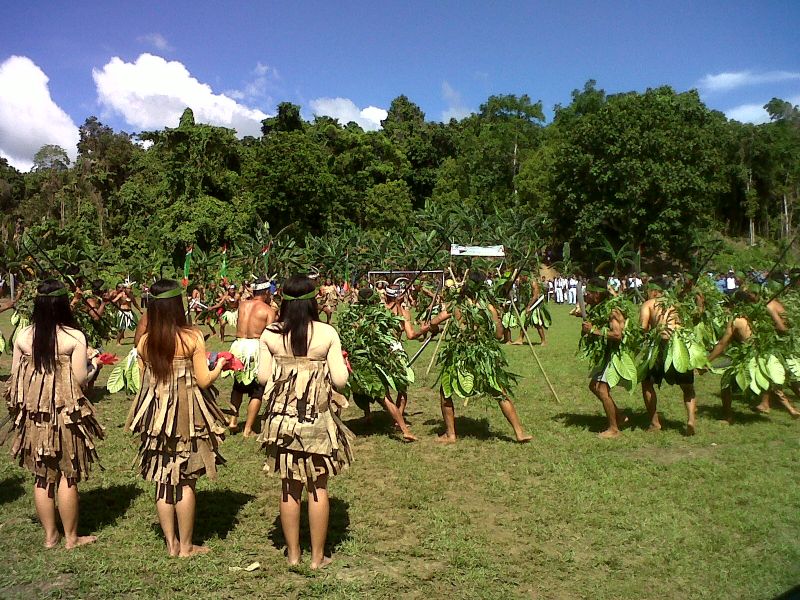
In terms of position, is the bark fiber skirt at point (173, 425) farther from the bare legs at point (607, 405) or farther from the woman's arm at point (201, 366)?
the bare legs at point (607, 405)

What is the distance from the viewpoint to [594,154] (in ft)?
136

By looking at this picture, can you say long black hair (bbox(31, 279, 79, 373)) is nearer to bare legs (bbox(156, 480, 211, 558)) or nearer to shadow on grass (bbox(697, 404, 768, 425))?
bare legs (bbox(156, 480, 211, 558))

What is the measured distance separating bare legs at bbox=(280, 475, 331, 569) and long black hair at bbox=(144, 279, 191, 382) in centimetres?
A: 112

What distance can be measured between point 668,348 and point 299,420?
17.4 ft

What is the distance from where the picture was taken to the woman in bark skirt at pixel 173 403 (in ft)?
14.6

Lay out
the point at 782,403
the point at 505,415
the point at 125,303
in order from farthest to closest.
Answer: the point at 125,303, the point at 782,403, the point at 505,415

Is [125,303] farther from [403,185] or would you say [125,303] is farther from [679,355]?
[403,185]

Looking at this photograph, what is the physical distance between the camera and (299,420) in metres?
4.35

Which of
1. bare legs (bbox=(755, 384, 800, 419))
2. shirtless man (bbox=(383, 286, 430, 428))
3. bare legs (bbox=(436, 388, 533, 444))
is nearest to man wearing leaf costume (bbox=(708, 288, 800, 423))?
bare legs (bbox=(755, 384, 800, 419))

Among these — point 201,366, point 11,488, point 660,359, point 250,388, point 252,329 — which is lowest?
point 11,488

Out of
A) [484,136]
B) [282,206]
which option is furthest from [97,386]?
[484,136]

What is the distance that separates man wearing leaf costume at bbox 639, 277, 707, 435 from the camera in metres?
7.96

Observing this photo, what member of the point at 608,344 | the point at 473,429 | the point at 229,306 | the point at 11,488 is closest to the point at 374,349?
the point at 473,429

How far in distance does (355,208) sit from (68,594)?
4586 cm
